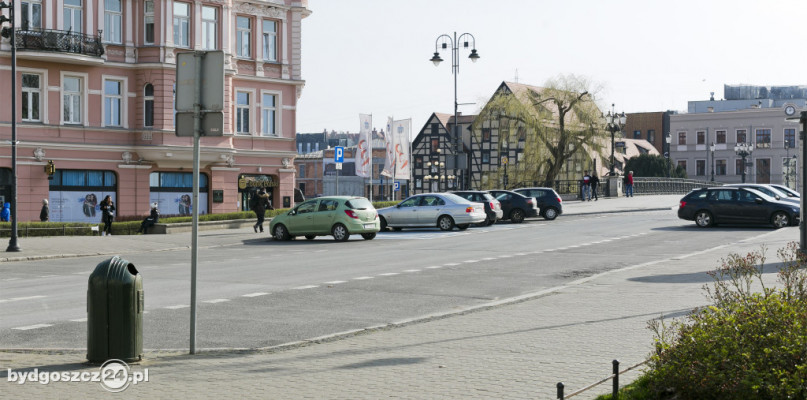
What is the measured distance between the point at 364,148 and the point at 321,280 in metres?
39.5

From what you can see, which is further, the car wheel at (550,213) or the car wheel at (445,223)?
the car wheel at (550,213)

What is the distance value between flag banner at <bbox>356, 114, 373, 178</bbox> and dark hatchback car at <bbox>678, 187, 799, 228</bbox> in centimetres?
2409

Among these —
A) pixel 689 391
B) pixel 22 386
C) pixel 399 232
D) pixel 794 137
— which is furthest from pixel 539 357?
pixel 794 137

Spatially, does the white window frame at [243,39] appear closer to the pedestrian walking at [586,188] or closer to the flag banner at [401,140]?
the flag banner at [401,140]

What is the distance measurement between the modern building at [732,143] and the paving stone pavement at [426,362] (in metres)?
101

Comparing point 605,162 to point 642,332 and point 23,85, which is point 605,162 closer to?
point 23,85

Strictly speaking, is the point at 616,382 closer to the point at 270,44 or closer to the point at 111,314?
the point at 111,314

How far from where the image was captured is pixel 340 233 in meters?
31.8

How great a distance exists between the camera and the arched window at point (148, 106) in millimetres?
43031

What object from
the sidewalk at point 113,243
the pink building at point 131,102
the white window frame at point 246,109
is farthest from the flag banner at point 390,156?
the sidewalk at point 113,243

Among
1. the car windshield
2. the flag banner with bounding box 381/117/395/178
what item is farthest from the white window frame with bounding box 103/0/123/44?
the flag banner with bounding box 381/117/395/178

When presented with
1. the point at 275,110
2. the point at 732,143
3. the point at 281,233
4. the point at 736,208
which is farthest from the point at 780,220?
the point at 732,143

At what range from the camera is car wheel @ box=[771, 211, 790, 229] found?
33.4 metres

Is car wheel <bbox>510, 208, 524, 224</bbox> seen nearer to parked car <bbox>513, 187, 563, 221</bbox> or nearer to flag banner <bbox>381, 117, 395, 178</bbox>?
parked car <bbox>513, 187, 563, 221</bbox>
